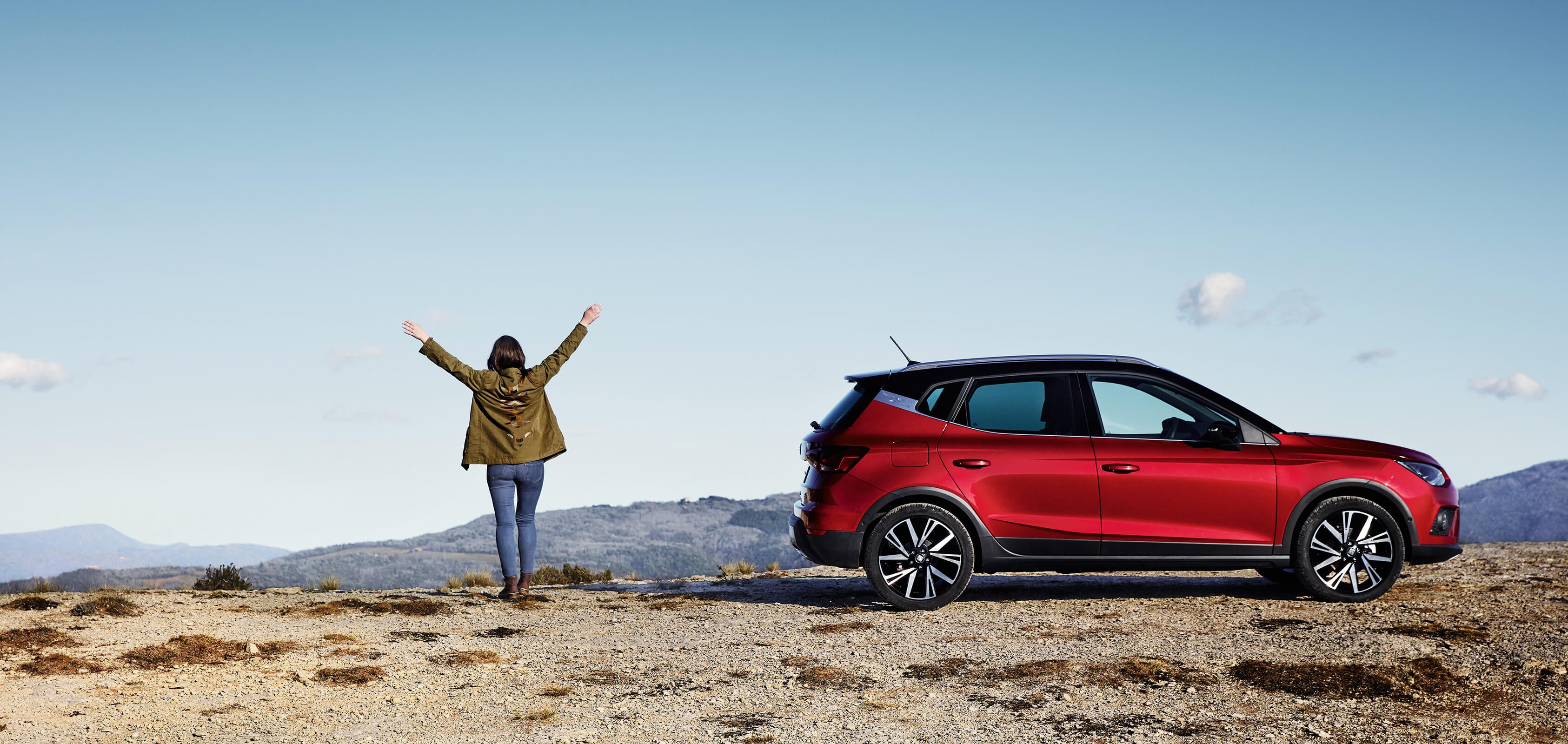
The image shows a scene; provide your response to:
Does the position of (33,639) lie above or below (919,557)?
below

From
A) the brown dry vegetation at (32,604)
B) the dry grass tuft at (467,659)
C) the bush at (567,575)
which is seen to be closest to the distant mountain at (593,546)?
the bush at (567,575)

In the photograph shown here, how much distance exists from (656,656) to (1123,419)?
4.03 metres

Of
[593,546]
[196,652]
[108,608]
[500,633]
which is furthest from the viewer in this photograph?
[593,546]

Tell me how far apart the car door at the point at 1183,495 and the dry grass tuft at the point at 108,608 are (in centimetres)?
777

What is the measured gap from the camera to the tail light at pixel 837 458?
870cm

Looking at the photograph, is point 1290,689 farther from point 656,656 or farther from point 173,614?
point 173,614

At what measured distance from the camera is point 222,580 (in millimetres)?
13125

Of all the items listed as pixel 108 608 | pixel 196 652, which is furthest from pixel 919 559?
pixel 108 608

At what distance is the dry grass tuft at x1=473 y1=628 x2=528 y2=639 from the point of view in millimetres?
8133

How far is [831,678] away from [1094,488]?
3194 millimetres

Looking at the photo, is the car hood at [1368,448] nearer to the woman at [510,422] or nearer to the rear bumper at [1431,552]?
the rear bumper at [1431,552]

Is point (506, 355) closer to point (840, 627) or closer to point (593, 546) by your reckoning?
point (840, 627)

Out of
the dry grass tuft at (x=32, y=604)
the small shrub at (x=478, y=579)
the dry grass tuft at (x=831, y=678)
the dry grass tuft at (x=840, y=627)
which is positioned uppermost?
the dry grass tuft at (x=32, y=604)

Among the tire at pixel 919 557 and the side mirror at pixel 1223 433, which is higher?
the side mirror at pixel 1223 433
